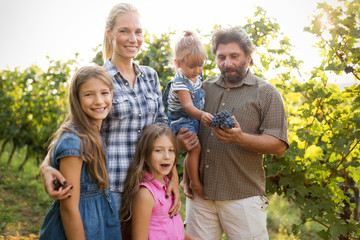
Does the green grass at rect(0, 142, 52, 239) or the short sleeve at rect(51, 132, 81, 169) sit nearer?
the short sleeve at rect(51, 132, 81, 169)

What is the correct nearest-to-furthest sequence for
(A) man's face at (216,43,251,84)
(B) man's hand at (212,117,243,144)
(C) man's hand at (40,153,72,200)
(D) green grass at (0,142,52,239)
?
(C) man's hand at (40,153,72,200)
(B) man's hand at (212,117,243,144)
(A) man's face at (216,43,251,84)
(D) green grass at (0,142,52,239)

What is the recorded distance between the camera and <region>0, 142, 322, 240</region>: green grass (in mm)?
5129

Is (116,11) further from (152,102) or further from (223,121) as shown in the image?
(223,121)

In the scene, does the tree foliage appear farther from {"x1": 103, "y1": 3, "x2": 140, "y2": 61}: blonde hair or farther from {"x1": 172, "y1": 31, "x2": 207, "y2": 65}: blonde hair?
{"x1": 103, "y1": 3, "x2": 140, "y2": 61}: blonde hair

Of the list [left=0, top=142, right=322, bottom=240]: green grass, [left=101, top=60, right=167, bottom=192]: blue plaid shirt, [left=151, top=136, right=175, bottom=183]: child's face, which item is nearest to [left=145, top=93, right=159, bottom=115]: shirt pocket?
[left=101, top=60, right=167, bottom=192]: blue plaid shirt

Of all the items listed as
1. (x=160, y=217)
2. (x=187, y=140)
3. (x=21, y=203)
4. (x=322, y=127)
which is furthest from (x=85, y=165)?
(x=21, y=203)

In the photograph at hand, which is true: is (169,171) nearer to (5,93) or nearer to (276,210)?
(276,210)

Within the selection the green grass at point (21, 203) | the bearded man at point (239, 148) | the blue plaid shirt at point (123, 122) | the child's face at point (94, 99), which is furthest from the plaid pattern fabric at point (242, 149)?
the green grass at point (21, 203)

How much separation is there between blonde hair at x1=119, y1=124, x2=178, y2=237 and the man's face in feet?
2.48

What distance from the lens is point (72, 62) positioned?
6.83 meters

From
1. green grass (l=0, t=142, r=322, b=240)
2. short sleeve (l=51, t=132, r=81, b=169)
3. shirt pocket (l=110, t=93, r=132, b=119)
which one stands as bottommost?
green grass (l=0, t=142, r=322, b=240)

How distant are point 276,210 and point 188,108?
472 cm

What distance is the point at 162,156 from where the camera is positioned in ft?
8.61

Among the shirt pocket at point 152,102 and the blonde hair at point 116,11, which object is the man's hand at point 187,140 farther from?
the blonde hair at point 116,11
